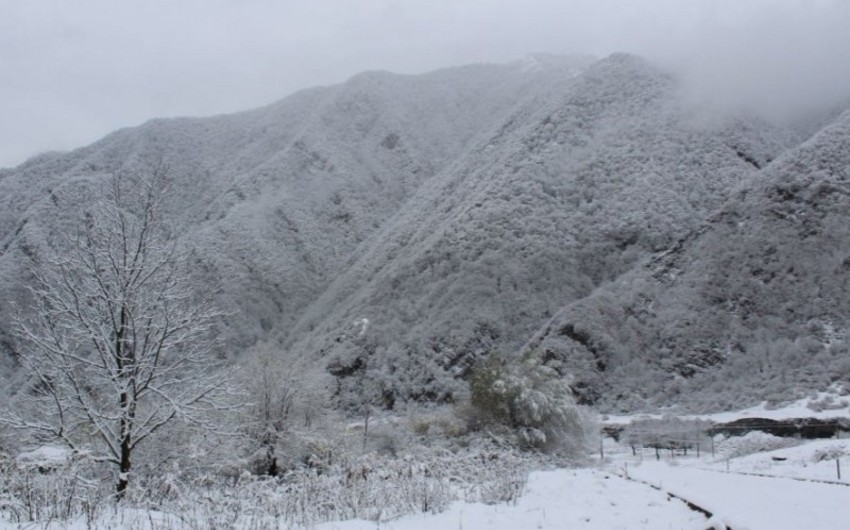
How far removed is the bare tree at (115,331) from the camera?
34.4ft

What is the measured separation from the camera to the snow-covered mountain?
162 ft

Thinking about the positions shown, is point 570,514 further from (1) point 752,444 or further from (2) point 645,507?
(1) point 752,444

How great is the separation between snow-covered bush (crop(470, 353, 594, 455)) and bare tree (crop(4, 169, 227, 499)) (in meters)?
18.3

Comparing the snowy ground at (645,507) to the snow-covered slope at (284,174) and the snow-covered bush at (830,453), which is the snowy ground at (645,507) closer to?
the snow-covered bush at (830,453)

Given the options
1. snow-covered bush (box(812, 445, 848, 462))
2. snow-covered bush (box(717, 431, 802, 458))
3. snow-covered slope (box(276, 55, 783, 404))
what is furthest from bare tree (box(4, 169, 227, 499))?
snow-covered slope (box(276, 55, 783, 404))

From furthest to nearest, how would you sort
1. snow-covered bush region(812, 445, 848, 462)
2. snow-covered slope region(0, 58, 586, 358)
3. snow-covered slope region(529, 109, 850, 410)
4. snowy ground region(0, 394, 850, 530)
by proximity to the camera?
snow-covered slope region(0, 58, 586, 358) < snow-covered slope region(529, 109, 850, 410) < snow-covered bush region(812, 445, 848, 462) < snowy ground region(0, 394, 850, 530)

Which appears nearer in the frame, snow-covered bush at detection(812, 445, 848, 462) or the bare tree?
the bare tree

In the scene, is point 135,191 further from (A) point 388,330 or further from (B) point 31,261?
(A) point 388,330

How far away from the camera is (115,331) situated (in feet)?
36.1

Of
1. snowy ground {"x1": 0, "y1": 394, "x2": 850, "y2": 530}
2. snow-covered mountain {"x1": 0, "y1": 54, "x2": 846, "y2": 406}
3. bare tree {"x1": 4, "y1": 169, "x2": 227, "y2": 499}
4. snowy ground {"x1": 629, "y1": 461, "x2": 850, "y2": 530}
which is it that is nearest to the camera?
snowy ground {"x1": 0, "y1": 394, "x2": 850, "y2": 530}

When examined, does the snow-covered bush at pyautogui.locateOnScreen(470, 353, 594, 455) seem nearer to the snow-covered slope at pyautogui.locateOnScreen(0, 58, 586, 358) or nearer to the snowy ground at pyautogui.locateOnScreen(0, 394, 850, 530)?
the snowy ground at pyautogui.locateOnScreen(0, 394, 850, 530)

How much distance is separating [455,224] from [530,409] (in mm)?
36761

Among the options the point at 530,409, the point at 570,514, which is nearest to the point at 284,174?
the point at 530,409

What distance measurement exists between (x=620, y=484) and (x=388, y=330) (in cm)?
4134
